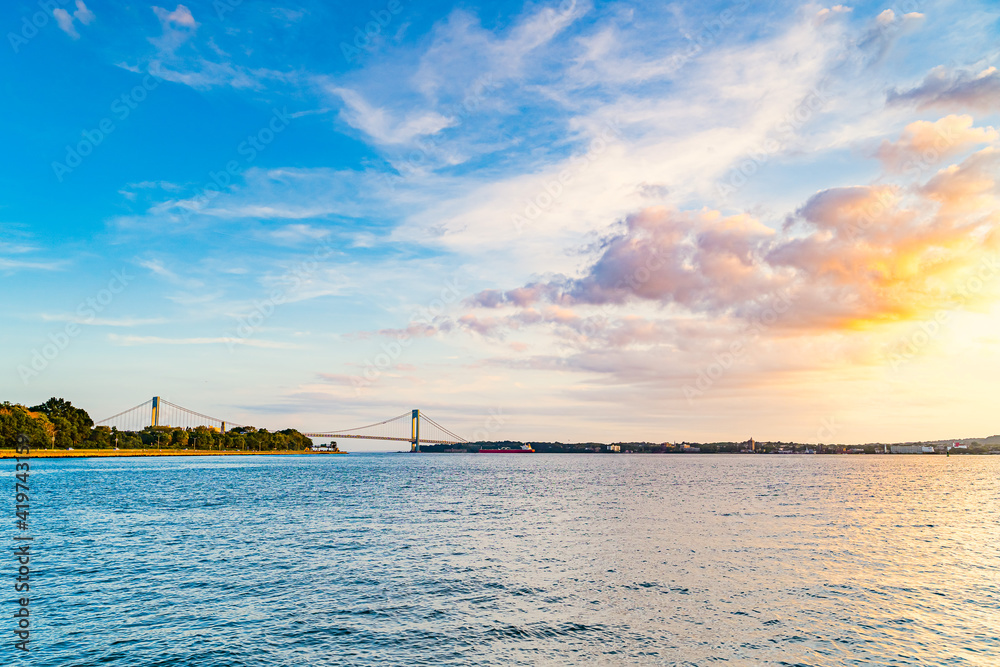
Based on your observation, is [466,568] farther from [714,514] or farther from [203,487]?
[203,487]

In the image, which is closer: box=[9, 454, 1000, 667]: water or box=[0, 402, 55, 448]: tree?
box=[9, 454, 1000, 667]: water

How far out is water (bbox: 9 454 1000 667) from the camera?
866 inches

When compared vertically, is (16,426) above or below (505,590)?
above

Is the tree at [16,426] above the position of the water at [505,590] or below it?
above

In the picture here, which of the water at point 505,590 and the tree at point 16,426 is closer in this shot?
the water at point 505,590

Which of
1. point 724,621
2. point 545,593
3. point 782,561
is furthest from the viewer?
point 782,561

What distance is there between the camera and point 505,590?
30156 mm

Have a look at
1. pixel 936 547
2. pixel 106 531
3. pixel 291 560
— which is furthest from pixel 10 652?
pixel 936 547

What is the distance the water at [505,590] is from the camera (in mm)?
22000

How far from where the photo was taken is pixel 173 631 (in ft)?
76.5

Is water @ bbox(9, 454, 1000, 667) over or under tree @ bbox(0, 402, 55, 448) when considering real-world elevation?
under

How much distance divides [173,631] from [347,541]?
21.6 metres

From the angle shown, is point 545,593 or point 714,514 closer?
point 545,593

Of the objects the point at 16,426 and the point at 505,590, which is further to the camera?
the point at 16,426
